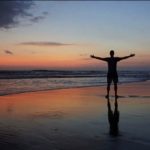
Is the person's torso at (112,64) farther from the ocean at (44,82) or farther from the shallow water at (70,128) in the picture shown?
the ocean at (44,82)

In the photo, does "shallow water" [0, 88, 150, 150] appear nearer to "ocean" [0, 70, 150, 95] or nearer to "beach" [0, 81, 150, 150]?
"beach" [0, 81, 150, 150]

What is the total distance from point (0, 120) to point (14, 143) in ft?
9.64

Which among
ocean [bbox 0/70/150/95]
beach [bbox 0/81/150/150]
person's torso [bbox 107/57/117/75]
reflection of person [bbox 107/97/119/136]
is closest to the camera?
beach [bbox 0/81/150/150]

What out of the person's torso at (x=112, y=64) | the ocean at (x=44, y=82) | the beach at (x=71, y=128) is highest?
the person's torso at (x=112, y=64)

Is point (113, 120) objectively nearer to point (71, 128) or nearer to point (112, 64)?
point (71, 128)

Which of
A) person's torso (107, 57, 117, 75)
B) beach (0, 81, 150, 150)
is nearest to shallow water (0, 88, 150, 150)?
beach (0, 81, 150, 150)

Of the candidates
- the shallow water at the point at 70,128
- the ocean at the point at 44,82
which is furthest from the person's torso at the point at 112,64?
the ocean at the point at 44,82

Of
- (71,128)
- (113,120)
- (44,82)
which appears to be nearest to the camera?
(71,128)

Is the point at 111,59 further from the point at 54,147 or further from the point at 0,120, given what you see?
the point at 54,147

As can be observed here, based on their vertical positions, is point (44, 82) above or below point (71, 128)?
above

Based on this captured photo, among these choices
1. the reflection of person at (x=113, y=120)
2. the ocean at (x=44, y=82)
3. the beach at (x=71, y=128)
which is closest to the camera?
the beach at (x=71, y=128)

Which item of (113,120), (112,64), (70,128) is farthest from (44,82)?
(70,128)

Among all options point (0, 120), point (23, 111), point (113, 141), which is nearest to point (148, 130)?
point (113, 141)

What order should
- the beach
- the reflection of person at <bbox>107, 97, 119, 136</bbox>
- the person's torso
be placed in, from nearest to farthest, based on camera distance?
1. the beach
2. the reflection of person at <bbox>107, 97, 119, 136</bbox>
3. the person's torso
